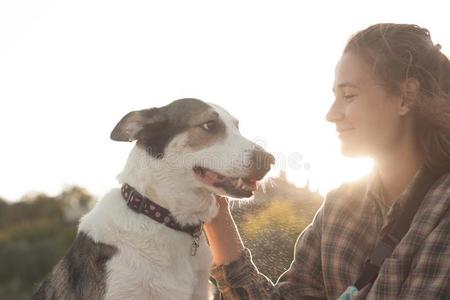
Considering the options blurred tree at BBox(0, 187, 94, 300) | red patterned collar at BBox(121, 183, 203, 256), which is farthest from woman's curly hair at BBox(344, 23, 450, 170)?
blurred tree at BBox(0, 187, 94, 300)

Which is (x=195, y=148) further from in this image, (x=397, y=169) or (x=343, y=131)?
(x=397, y=169)

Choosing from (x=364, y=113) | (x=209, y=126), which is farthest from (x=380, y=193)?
(x=209, y=126)

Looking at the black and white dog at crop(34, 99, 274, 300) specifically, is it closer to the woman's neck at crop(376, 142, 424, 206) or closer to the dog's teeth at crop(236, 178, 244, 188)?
the dog's teeth at crop(236, 178, 244, 188)

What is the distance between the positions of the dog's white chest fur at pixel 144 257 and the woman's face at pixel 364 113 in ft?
3.50

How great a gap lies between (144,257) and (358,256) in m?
1.17

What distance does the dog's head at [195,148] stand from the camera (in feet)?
11.1

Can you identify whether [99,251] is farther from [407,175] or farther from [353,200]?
[407,175]

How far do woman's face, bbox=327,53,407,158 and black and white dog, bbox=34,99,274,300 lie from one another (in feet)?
1.67

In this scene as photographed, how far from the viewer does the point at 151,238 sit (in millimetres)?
3244

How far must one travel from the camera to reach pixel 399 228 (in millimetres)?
2889

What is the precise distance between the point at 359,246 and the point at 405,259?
57 cm

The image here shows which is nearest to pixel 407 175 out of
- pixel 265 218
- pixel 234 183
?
pixel 234 183

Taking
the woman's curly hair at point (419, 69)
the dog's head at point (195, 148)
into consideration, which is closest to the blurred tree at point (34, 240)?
the dog's head at point (195, 148)

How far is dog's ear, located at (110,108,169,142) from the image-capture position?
346cm
